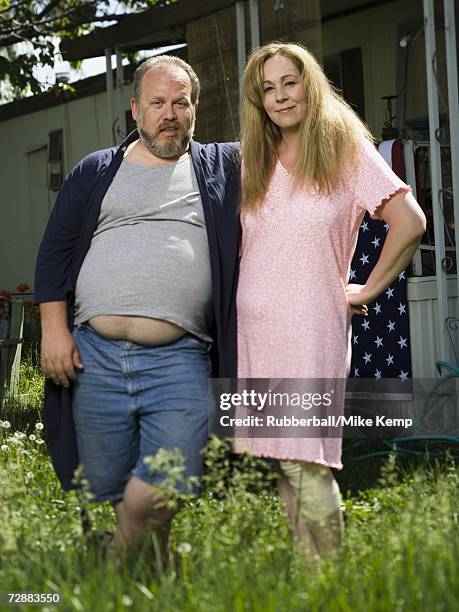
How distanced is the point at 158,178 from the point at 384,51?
6596 millimetres

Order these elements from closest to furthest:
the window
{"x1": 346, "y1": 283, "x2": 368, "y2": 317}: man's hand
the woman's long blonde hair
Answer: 1. the woman's long blonde hair
2. {"x1": 346, "y1": 283, "x2": 368, "y2": 317}: man's hand
3. the window

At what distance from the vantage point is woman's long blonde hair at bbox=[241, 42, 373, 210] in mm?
3486

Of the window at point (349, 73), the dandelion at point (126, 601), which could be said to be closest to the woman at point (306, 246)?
the dandelion at point (126, 601)

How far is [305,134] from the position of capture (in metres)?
3.52

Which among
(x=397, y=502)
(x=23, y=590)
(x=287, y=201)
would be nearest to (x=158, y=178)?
(x=287, y=201)

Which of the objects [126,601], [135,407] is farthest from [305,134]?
[126,601]

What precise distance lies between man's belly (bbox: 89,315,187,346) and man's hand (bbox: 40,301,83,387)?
0.16m

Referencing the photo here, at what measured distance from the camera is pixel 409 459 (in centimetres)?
579

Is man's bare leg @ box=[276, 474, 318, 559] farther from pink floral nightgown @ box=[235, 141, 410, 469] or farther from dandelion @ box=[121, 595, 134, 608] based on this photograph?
dandelion @ box=[121, 595, 134, 608]

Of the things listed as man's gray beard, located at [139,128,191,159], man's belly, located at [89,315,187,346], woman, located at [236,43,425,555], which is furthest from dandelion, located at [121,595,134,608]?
man's gray beard, located at [139,128,191,159]

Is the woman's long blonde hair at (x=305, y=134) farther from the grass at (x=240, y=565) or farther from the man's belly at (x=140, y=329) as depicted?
the grass at (x=240, y=565)

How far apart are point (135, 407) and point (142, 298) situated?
37 centimetres

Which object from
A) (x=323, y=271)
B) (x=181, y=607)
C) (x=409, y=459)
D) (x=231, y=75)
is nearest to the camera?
(x=181, y=607)

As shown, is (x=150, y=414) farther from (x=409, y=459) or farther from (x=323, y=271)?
(x=409, y=459)
